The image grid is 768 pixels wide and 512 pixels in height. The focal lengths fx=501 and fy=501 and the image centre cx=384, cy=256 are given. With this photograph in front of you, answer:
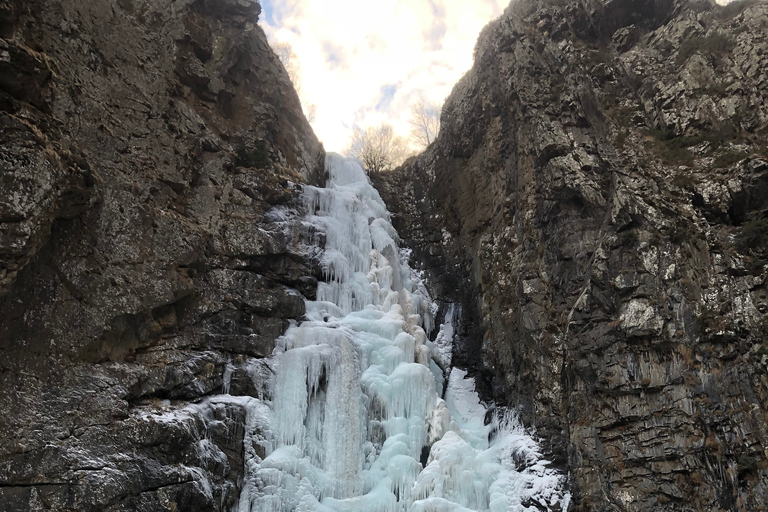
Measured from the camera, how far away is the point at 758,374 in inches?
372

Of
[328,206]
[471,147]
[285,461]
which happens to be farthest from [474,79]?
[285,461]

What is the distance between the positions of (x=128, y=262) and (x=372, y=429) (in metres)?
6.57

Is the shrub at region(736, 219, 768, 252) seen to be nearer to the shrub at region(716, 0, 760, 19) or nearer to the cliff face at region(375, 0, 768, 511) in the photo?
the cliff face at region(375, 0, 768, 511)

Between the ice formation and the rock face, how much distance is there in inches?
27.6

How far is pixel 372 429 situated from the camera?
11.8m

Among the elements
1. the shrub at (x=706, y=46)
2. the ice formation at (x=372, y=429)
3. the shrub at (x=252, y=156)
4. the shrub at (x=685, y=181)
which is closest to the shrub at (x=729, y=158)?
the shrub at (x=685, y=181)

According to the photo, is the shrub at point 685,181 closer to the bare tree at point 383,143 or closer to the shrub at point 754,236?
the shrub at point 754,236

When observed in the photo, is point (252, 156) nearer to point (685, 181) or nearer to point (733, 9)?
point (685, 181)

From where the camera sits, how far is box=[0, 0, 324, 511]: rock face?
331 inches

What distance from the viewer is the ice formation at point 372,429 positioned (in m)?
10.3

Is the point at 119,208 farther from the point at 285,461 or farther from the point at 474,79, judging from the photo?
the point at 474,79

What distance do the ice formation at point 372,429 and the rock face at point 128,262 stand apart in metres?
0.70

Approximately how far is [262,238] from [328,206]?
360cm

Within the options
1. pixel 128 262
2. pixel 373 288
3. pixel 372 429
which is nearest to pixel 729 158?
pixel 373 288
